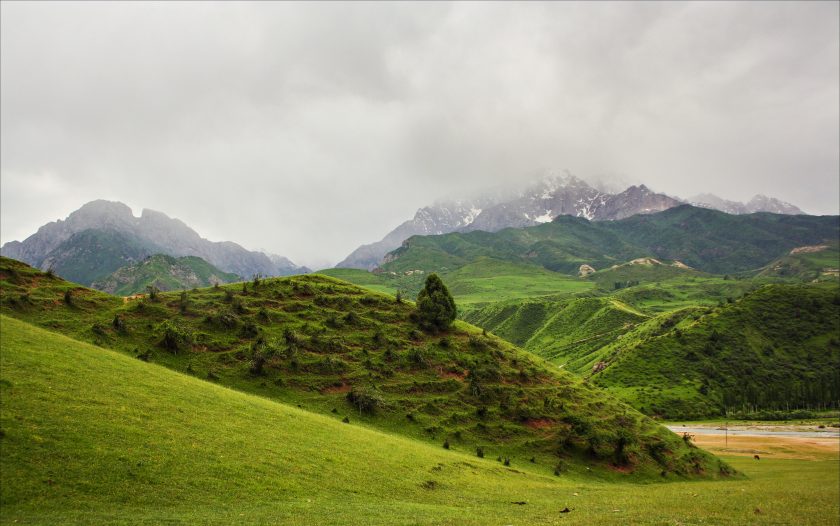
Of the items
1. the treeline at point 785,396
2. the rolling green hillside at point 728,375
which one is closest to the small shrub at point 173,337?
the rolling green hillside at point 728,375

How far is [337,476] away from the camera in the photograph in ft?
109

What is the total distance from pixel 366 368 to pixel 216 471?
4307 cm

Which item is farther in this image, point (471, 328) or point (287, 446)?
point (471, 328)

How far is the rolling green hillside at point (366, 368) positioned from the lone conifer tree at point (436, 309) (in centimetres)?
399

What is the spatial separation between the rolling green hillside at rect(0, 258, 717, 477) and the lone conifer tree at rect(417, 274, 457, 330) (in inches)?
157

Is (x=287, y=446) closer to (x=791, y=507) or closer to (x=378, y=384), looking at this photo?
(x=378, y=384)

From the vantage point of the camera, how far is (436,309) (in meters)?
88.6

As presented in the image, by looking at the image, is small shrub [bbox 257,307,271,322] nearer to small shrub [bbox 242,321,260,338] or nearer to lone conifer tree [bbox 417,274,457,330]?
small shrub [bbox 242,321,260,338]

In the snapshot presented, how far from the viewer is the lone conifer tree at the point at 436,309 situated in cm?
8856

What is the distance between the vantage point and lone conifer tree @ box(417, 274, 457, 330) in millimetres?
88562

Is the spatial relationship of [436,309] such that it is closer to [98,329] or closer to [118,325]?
[118,325]

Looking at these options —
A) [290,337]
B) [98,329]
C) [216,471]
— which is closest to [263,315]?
[290,337]

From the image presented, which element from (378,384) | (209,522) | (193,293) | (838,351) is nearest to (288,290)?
(193,293)

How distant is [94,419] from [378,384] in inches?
1700
